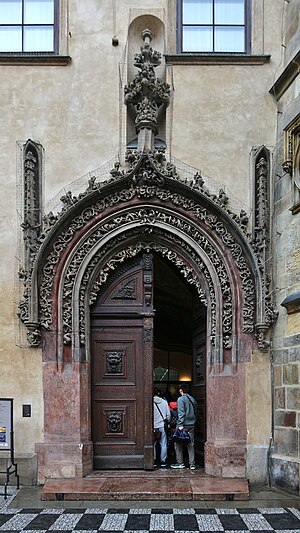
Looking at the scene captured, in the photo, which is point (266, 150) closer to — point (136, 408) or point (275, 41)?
point (275, 41)

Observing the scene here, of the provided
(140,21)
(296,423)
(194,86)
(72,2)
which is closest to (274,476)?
(296,423)

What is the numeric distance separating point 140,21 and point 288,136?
9.08 feet

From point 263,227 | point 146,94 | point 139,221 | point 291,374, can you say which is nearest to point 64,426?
point 139,221

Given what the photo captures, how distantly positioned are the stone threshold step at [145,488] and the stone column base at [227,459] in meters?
0.11

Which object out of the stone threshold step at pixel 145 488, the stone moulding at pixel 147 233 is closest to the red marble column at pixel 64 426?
the stone threshold step at pixel 145 488

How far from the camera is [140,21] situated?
27.6 feet

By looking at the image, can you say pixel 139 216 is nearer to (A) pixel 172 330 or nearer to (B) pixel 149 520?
(B) pixel 149 520

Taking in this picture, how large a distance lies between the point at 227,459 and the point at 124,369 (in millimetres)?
1844

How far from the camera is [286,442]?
292 inches

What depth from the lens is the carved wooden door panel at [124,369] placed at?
813 centimetres

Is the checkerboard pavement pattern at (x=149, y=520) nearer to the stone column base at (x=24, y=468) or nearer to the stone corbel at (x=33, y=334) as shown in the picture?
the stone column base at (x=24, y=468)

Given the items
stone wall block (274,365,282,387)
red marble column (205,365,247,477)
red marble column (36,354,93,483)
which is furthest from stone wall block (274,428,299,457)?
red marble column (36,354,93,483)

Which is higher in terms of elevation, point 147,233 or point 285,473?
point 147,233

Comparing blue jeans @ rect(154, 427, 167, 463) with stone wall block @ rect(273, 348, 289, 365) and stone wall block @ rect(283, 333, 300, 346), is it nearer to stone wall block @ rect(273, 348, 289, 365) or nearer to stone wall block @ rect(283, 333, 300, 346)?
stone wall block @ rect(273, 348, 289, 365)
